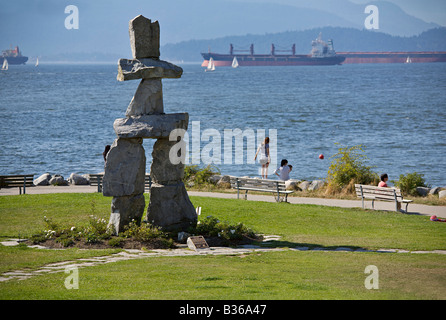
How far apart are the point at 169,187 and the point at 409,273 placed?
5.95 metres

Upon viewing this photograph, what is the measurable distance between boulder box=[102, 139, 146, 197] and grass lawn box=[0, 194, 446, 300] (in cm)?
170

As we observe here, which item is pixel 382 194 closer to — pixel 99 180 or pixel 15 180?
pixel 99 180

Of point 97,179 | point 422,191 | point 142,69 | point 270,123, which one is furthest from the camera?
point 270,123

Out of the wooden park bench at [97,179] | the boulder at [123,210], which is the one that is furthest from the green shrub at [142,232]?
the wooden park bench at [97,179]

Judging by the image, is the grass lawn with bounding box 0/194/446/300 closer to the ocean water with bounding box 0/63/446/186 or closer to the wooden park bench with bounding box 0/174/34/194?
the wooden park bench with bounding box 0/174/34/194

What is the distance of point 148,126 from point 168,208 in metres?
1.98

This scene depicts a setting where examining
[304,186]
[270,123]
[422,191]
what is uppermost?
[270,123]

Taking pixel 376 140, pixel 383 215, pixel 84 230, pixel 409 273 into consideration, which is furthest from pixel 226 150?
pixel 409 273

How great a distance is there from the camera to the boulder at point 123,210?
14312 mm

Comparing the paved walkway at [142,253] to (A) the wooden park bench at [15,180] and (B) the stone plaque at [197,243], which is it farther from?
(A) the wooden park bench at [15,180]

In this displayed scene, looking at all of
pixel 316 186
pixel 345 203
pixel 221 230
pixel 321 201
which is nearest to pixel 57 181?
pixel 316 186

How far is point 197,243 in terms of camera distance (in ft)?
44.9

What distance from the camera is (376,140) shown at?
50.4m

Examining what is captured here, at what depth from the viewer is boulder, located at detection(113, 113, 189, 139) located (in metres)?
14.0
